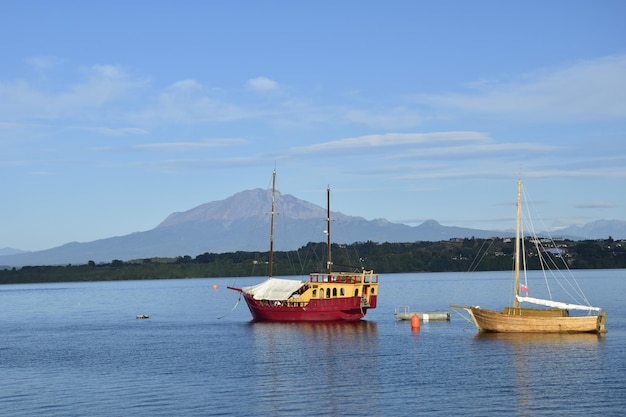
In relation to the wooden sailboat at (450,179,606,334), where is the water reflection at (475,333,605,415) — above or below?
below

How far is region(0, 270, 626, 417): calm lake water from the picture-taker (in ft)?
164

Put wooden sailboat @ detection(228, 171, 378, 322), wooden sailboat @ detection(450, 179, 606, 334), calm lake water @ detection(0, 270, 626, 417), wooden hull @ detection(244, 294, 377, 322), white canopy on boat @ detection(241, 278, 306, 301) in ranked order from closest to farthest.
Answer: calm lake water @ detection(0, 270, 626, 417) < wooden sailboat @ detection(450, 179, 606, 334) < wooden sailboat @ detection(228, 171, 378, 322) < wooden hull @ detection(244, 294, 377, 322) < white canopy on boat @ detection(241, 278, 306, 301)

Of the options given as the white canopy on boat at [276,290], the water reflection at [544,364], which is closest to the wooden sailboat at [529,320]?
the water reflection at [544,364]

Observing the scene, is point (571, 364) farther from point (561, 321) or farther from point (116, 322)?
point (116, 322)

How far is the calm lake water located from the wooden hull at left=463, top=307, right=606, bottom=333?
1111mm

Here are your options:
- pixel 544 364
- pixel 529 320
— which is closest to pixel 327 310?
pixel 529 320

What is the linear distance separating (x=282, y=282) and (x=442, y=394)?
52454 millimetres

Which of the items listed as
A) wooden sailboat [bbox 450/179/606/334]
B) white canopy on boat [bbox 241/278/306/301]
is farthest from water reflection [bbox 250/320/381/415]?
wooden sailboat [bbox 450/179/606/334]

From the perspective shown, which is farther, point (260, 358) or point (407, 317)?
point (407, 317)

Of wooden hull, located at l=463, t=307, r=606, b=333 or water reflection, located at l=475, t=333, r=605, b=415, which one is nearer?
water reflection, located at l=475, t=333, r=605, b=415

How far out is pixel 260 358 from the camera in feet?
237

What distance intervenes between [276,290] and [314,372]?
40713 millimetres

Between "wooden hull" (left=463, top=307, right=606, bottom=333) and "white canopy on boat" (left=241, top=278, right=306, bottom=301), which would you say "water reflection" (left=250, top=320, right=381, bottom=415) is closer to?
"white canopy on boat" (left=241, top=278, right=306, bottom=301)

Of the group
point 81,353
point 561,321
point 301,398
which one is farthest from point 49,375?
point 561,321
